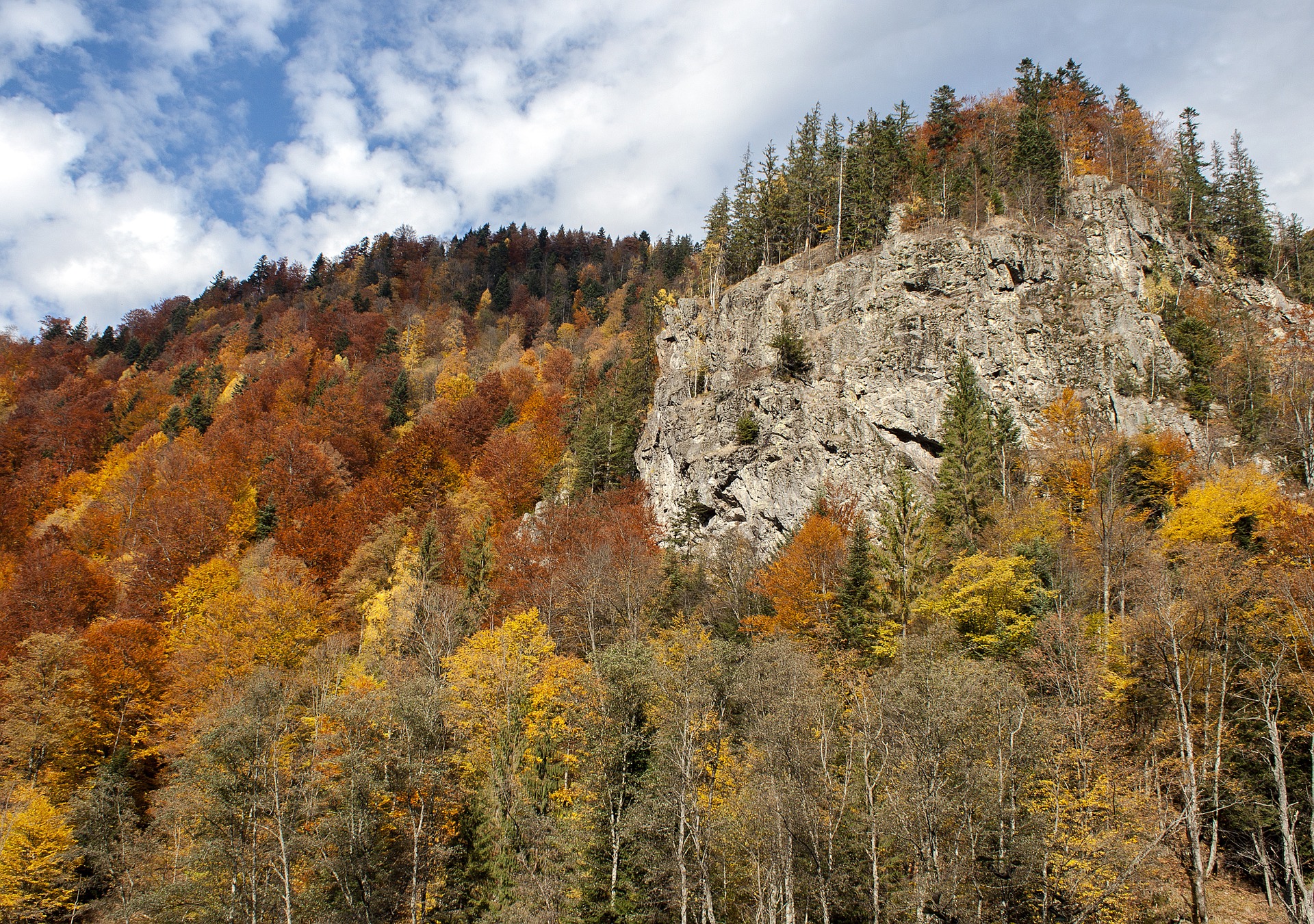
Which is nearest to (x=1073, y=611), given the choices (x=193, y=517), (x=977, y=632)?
(x=977, y=632)

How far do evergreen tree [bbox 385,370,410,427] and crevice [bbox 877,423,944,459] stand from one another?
51.5 meters

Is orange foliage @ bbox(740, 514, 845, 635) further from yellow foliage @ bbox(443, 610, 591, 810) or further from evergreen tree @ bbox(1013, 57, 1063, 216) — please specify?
evergreen tree @ bbox(1013, 57, 1063, 216)

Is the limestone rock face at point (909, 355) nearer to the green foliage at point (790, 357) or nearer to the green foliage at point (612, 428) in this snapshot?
the green foliage at point (790, 357)

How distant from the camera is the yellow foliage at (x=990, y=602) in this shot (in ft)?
86.9

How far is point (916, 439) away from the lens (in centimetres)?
4344

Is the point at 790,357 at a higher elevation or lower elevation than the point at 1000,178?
lower

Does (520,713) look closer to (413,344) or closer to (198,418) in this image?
(198,418)

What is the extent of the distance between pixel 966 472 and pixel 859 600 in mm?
11812

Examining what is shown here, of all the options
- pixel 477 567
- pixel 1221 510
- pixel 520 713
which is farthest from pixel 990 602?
pixel 477 567

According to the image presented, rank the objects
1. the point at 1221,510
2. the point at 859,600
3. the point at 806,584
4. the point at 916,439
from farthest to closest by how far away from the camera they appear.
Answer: the point at 916,439, the point at 806,584, the point at 859,600, the point at 1221,510

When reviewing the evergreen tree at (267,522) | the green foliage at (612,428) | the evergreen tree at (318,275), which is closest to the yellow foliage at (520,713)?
the green foliage at (612,428)

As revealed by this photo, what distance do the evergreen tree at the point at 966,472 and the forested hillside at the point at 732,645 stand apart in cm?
29

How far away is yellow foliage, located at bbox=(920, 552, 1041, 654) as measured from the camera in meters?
26.5

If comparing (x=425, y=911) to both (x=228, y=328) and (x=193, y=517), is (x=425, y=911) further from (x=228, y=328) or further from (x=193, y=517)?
(x=228, y=328)
